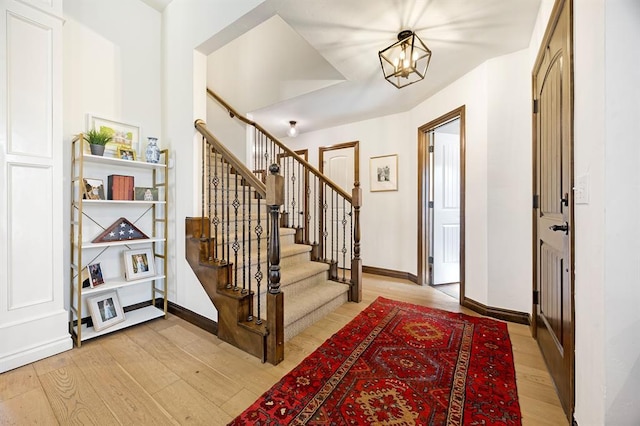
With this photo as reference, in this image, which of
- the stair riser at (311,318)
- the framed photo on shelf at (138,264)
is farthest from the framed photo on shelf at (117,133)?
the stair riser at (311,318)

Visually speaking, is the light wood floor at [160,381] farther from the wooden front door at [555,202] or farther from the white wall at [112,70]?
the white wall at [112,70]

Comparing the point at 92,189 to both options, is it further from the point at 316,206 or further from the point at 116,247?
the point at 316,206

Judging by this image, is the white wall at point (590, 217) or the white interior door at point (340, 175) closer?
the white wall at point (590, 217)

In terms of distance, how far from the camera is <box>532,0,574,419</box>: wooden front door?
4.09 feet

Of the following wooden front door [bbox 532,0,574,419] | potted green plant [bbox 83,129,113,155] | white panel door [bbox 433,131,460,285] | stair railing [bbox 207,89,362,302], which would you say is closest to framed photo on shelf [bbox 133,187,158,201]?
potted green plant [bbox 83,129,113,155]

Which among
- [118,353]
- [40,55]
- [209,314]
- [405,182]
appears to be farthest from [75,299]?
[405,182]

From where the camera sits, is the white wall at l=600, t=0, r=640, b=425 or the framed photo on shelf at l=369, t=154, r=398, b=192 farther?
the framed photo on shelf at l=369, t=154, r=398, b=192

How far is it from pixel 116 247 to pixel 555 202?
10.9 ft

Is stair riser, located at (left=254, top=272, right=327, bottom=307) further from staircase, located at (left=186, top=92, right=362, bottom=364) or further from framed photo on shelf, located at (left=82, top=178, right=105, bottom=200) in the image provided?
framed photo on shelf, located at (left=82, top=178, right=105, bottom=200)

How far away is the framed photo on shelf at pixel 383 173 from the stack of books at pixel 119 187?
3032 mm

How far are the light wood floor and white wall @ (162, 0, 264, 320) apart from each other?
404 millimetres

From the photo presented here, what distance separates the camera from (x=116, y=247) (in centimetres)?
230

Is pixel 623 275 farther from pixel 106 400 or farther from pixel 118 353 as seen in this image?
pixel 118 353

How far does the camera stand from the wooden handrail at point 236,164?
183 cm
